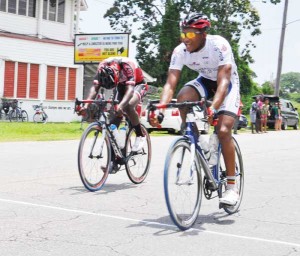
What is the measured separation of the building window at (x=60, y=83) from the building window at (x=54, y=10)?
3048mm

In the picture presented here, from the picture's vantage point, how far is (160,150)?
14742 millimetres

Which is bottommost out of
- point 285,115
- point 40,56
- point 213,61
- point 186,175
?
point 186,175

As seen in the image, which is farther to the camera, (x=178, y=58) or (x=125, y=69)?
(x=125, y=69)

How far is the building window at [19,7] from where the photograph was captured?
3161cm

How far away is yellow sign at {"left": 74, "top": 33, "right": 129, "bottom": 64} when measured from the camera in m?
Answer: 30.2

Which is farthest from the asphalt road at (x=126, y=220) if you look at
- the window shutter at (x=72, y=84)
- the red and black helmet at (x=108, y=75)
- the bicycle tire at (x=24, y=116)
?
the window shutter at (x=72, y=84)

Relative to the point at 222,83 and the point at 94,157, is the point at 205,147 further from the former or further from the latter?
the point at 94,157

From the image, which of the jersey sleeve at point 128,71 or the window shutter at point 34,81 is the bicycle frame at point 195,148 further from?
Result: the window shutter at point 34,81

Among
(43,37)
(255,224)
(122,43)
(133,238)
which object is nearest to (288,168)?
(255,224)

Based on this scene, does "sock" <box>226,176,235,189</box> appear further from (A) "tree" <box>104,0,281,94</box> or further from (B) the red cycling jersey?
(A) "tree" <box>104,0,281,94</box>

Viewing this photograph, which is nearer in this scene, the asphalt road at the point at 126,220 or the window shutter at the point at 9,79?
the asphalt road at the point at 126,220

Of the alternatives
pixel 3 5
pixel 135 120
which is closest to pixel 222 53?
pixel 135 120

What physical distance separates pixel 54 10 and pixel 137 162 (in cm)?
2755

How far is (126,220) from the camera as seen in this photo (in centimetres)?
571
